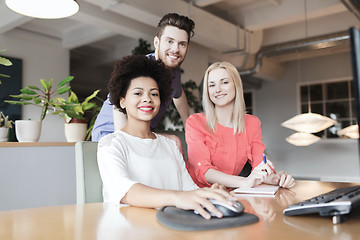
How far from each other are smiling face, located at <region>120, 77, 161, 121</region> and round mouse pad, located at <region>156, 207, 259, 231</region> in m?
0.59

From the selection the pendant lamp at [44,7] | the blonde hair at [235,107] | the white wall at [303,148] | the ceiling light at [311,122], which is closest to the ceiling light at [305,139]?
the ceiling light at [311,122]

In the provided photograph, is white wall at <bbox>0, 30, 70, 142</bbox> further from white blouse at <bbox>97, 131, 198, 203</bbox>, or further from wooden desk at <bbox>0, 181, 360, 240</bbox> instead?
wooden desk at <bbox>0, 181, 360, 240</bbox>

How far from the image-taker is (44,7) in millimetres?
2713

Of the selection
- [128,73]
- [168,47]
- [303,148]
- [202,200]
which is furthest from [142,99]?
[303,148]

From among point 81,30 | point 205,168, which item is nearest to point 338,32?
point 81,30

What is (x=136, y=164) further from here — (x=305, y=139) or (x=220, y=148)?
(x=305, y=139)

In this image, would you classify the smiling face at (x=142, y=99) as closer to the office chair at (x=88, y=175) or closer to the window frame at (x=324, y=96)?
the office chair at (x=88, y=175)

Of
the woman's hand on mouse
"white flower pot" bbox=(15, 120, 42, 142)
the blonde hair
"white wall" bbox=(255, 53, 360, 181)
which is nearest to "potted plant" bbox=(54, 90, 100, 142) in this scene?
"white flower pot" bbox=(15, 120, 42, 142)

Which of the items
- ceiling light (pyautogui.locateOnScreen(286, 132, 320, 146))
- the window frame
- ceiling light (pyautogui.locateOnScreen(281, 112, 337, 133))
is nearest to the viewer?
ceiling light (pyautogui.locateOnScreen(281, 112, 337, 133))

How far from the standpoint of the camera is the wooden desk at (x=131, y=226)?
58 cm

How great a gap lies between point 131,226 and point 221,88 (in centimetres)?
112

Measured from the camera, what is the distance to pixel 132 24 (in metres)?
5.10

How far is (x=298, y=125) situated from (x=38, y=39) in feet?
14.4

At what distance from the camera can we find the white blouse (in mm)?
987
